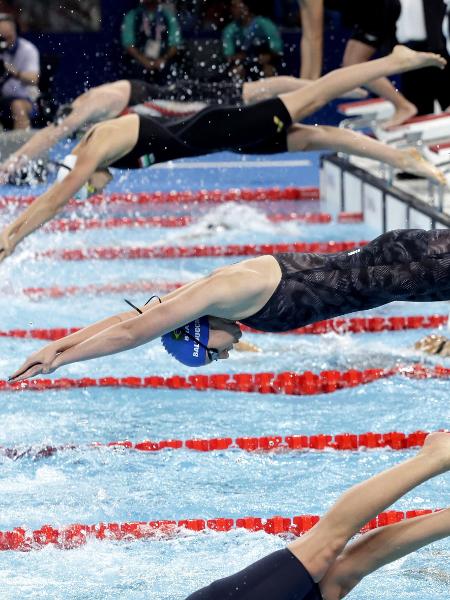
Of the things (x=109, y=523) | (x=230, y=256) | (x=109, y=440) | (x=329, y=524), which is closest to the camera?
(x=329, y=524)

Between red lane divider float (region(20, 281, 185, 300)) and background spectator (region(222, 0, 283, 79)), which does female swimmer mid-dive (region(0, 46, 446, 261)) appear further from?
background spectator (region(222, 0, 283, 79))

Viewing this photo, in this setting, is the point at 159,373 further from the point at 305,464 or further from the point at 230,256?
the point at 230,256

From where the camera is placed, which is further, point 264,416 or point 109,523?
point 264,416

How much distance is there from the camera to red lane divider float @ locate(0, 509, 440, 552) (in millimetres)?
3494

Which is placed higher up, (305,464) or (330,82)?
(330,82)

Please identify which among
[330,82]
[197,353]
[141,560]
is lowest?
[141,560]

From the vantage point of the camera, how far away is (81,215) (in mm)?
8102

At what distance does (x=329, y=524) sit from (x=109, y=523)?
3.48ft

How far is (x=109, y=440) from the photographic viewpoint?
14.3ft

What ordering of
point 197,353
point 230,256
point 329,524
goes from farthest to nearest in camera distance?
point 230,256
point 197,353
point 329,524

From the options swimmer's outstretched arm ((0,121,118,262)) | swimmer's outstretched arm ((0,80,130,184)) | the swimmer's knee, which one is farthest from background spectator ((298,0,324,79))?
swimmer's outstretched arm ((0,121,118,262))

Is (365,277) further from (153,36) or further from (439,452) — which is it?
(153,36)

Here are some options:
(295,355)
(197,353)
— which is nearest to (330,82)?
(295,355)

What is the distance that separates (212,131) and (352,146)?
672mm
